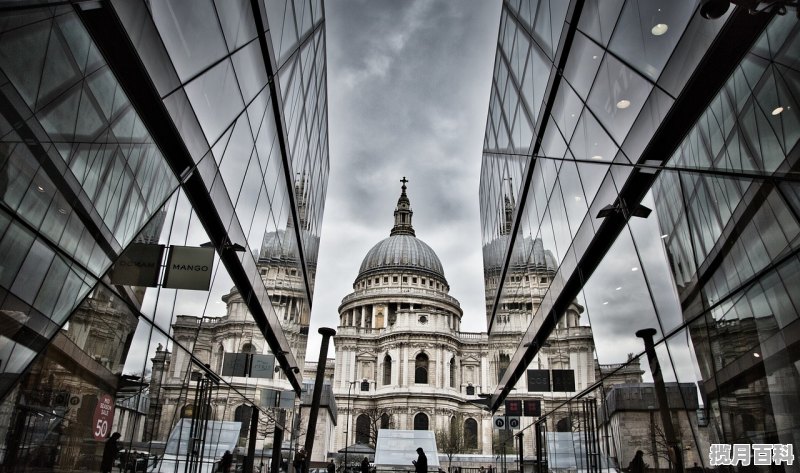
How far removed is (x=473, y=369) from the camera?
94.6m

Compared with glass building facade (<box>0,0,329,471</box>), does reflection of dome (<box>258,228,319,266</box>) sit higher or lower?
higher

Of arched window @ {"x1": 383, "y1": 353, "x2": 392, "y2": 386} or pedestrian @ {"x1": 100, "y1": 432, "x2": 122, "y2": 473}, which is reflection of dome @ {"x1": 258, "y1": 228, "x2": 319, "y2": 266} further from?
arched window @ {"x1": 383, "y1": 353, "x2": 392, "y2": 386}

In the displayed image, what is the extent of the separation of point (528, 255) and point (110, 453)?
14.2m

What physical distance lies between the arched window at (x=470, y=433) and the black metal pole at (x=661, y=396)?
261ft

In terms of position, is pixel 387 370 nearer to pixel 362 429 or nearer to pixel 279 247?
pixel 362 429

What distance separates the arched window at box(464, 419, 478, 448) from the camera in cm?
8481

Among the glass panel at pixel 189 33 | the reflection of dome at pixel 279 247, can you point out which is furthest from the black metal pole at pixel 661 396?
the reflection of dome at pixel 279 247

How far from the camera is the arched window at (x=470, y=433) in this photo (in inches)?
3339

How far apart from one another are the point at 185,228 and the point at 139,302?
222 cm

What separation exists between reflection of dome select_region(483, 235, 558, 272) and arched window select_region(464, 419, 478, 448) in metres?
63.5

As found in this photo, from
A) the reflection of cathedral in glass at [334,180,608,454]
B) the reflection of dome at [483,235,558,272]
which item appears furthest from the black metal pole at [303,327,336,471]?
the reflection of cathedral in glass at [334,180,608,454]

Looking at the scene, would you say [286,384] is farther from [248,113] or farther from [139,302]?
[139,302]

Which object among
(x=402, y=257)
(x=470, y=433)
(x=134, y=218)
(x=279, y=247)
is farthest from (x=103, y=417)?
(x=402, y=257)

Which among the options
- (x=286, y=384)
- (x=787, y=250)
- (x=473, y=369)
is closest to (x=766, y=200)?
(x=787, y=250)
